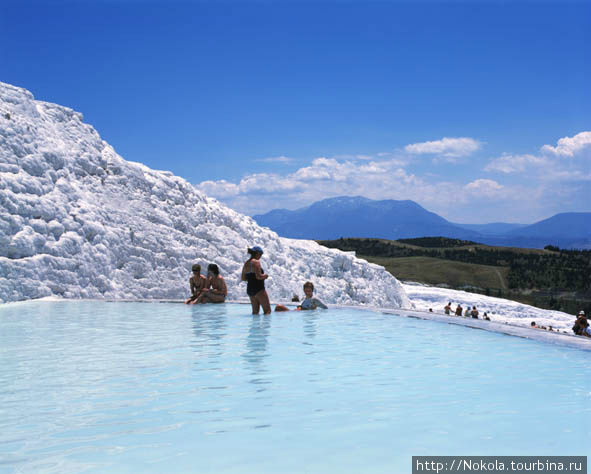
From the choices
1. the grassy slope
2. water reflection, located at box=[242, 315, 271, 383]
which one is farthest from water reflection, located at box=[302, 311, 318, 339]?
the grassy slope

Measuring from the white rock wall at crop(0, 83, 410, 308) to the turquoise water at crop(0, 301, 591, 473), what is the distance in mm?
7181

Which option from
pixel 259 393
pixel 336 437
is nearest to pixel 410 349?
pixel 259 393

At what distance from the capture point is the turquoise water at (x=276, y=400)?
13.0 ft

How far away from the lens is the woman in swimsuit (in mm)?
11562

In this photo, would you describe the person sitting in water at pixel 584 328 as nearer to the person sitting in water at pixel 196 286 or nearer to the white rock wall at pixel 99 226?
the white rock wall at pixel 99 226

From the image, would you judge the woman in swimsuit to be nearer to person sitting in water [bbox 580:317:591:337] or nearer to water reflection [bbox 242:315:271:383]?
water reflection [bbox 242:315:271:383]

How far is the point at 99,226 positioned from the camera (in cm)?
1783

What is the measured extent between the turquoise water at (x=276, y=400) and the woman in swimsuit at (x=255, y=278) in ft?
7.00

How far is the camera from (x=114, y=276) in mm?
17672

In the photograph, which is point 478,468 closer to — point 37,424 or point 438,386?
point 438,386

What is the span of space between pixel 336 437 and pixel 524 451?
1382 mm

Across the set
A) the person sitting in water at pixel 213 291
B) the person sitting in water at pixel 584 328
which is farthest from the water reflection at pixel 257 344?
the person sitting in water at pixel 584 328

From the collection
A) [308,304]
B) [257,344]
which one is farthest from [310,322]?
[257,344]

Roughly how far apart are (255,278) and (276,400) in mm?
6664
